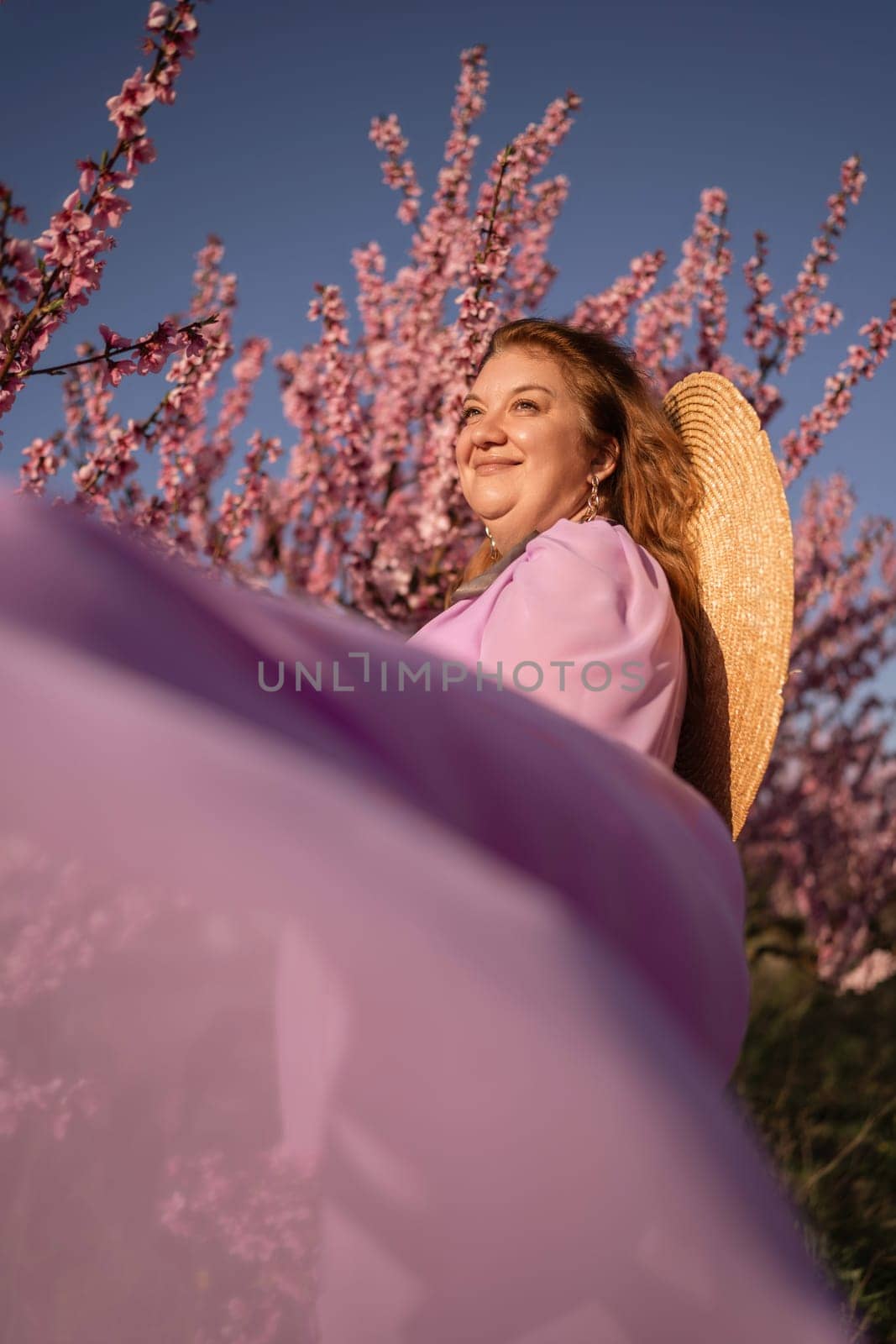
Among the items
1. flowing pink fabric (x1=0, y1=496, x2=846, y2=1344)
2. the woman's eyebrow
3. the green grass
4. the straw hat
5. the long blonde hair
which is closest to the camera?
flowing pink fabric (x1=0, y1=496, x2=846, y2=1344)

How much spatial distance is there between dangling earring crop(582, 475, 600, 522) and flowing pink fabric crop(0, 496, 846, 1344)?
1484mm

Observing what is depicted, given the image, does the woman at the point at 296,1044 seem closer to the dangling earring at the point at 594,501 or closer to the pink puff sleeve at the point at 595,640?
the pink puff sleeve at the point at 595,640

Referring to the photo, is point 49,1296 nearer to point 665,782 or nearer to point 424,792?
point 424,792

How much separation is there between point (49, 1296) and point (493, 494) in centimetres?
175

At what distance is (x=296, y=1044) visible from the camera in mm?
749

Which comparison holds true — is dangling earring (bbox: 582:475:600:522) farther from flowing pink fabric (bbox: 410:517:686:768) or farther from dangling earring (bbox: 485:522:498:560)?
flowing pink fabric (bbox: 410:517:686:768)

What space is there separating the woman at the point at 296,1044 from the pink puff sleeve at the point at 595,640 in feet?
2.12

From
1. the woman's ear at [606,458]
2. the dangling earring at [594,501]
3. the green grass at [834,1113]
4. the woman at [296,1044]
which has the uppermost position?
the woman's ear at [606,458]

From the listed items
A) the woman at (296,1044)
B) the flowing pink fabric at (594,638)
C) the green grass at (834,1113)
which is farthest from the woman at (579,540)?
the green grass at (834,1113)

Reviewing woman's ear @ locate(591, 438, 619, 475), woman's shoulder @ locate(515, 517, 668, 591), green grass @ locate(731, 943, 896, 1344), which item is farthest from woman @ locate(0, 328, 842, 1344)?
green grass @ locate(731, 943, 896, 1344)

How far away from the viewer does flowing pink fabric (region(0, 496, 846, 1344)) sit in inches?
26.0

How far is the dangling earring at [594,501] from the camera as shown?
2246 mm

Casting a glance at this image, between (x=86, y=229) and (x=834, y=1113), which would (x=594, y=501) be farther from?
(x=834, y=1113)

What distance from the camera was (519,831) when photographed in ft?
2.94
